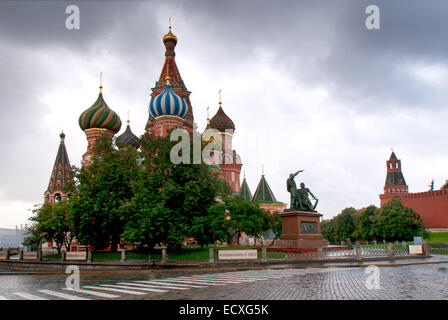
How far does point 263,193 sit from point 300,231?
4015cm

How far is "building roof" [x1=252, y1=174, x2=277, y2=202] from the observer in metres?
69.0

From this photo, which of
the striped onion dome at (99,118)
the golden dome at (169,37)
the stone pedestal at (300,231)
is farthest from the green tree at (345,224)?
the striped onion dome at (99,118)

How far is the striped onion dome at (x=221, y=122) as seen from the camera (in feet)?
224

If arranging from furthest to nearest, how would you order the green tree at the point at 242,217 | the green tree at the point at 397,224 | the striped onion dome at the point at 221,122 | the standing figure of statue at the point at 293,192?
1. the striped onion dome at the point at 221,122
2. the green tree at the point at 397,224
3. the green tree at the point at 242,217
4. the standing figure of statue at the point at 293,192

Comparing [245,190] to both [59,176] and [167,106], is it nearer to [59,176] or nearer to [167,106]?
[167,106]

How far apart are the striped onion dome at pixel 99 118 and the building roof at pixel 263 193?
31.2 metres

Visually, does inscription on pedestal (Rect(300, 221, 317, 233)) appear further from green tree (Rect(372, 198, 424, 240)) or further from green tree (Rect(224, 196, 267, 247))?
green tree (Rect(372, 198, 424, 240))

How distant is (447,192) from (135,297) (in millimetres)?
80225

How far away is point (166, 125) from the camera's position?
4819cm

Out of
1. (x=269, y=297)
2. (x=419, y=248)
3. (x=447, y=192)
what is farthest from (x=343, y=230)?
(x=269, y=297)

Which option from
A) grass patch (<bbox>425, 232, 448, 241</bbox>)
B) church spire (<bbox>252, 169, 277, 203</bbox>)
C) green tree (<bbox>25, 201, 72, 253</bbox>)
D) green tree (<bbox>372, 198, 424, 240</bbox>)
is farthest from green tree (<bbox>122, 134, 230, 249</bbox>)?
grass patch (<bbox>425, 232, 448, 241</bbox>)

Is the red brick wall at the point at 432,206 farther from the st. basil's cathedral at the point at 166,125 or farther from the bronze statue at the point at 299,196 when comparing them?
the bronze statue at the point at 299,196

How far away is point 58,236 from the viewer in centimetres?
3775
